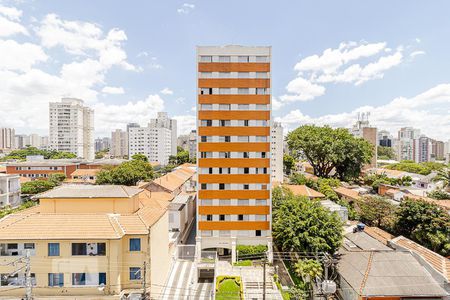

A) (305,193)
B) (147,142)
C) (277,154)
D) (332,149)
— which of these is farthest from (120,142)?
(305,193)

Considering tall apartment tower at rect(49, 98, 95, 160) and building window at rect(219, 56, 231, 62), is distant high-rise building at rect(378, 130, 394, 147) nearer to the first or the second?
building window at rect(219, 56, 231, 62)

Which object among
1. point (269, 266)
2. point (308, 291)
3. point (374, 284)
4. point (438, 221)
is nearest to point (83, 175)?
point (269, 266)

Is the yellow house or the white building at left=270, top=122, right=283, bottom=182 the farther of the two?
the white building at left=270, top=122, right=283, bottom=182

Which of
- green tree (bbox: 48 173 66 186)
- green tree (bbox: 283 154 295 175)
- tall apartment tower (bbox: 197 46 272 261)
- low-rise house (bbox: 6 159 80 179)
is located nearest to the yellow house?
tall apartment tower (bbox: 197 46 272 261)

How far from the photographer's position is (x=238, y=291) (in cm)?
1934

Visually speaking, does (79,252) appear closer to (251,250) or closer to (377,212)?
(251,250)

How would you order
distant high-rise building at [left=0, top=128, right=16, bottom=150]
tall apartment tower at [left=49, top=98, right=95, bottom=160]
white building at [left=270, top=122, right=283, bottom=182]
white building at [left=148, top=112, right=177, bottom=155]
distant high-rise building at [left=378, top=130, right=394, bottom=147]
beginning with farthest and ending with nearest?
1. distant high-rise building at [left=0, top=128, right=16, bottom=150]
2. distant high-rise building at [left=378, top=130, right=394, bottom=147]
3. white building at [left=148, top=112, right=177, bottom=155]
4. tall apartment tower at [left=49, top=98, right=95, bottom=160]
5. white building at [left=270, top=122, right=283, bottom=182]

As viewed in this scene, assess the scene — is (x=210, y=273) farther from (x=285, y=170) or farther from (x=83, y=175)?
(x=285, y=170)

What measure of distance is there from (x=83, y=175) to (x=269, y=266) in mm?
53861

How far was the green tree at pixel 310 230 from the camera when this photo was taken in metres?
21.3

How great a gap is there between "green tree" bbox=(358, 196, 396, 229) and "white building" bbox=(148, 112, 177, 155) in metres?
103

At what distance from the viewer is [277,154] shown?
195ft

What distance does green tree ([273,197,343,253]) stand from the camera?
21.3m

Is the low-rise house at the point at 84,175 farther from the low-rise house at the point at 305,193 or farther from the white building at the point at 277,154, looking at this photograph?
the low-rise house at the point at 305,193
